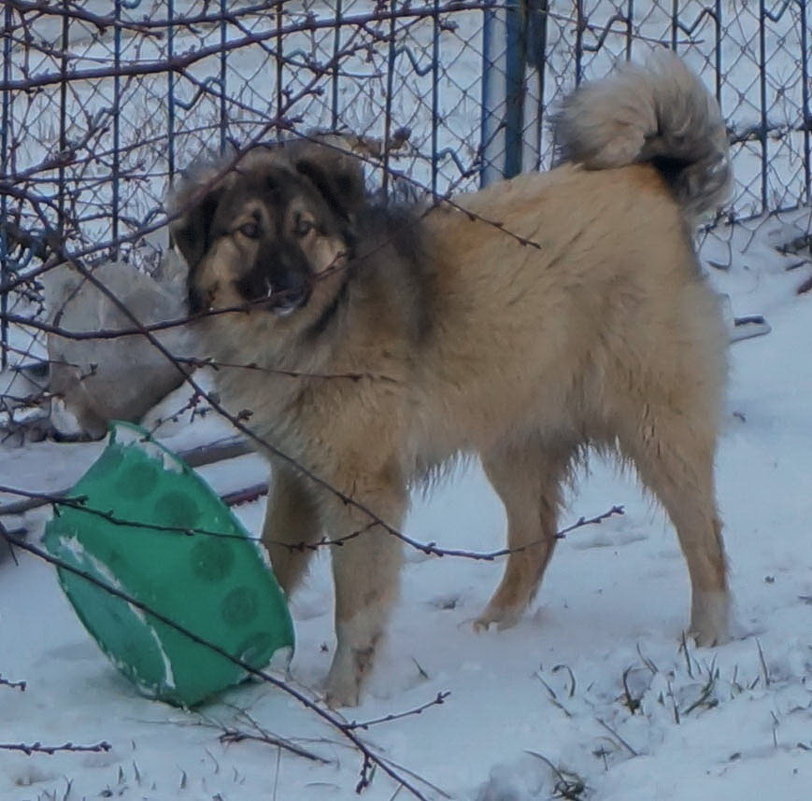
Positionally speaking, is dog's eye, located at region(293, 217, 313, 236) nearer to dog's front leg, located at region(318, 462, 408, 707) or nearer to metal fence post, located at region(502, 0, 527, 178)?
dog's front leg, located at region(318, 462, 408, 707)

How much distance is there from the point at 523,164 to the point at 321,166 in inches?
92.2

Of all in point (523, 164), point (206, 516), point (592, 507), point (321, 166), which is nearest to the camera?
point (206, 516)

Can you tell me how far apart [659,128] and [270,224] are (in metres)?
1.05

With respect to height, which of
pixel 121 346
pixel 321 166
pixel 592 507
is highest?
pixel 321 166

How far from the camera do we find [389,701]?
3.83m

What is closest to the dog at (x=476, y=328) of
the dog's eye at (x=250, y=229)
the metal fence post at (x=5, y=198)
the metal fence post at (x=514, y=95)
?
the dog's eye at (x=250, y=229)

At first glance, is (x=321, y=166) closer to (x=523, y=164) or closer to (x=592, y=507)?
(x=592, y=507)

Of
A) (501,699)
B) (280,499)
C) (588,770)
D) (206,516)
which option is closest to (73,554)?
(206,516)

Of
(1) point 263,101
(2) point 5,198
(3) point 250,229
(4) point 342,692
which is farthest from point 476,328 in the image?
(1) point 263,101

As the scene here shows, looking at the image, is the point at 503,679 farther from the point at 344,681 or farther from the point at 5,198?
the point at 5,198

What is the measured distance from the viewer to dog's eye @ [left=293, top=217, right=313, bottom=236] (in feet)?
12.6

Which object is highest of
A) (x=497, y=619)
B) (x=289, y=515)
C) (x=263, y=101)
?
(x=263, y=101)

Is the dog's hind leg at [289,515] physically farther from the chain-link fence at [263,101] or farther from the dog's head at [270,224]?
the chain-link fence at [263,101]

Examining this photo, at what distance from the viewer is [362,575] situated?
3.91 metres
